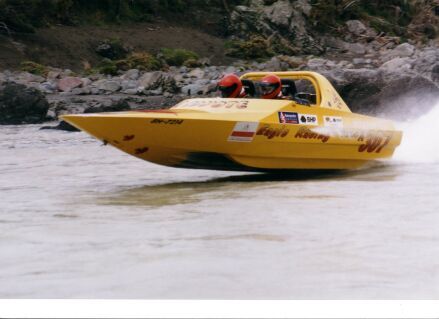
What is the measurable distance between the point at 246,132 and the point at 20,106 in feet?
40.4

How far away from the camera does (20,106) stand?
22.1 m

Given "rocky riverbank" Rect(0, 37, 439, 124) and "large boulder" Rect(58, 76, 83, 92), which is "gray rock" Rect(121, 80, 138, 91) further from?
"large boulder" Rect(58, 76, 83, 92)

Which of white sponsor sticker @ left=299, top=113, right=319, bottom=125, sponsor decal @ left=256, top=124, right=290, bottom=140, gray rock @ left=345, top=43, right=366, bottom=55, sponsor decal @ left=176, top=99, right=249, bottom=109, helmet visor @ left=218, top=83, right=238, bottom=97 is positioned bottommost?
gray rock @ left=345, top=43, right=366, bottom=55

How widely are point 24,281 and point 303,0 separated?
36.9 m

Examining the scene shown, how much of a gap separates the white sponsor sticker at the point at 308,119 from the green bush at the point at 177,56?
2138cm

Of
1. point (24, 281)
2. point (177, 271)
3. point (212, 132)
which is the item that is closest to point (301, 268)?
point (177, 271)

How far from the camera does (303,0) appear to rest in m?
41.7

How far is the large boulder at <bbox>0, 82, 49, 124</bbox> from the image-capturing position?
71.9 ft

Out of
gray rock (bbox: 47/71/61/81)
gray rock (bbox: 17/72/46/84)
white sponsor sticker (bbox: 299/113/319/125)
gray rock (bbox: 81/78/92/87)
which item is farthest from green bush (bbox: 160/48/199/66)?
white sponsor sticker (bbox: 299/113/319/125)

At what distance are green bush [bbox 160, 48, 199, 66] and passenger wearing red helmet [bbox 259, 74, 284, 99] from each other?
21.2 meters

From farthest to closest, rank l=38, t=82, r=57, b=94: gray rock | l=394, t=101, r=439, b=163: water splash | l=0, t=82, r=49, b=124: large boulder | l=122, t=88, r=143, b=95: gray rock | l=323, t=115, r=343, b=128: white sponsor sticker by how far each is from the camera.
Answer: l=122, t=88, r=143, b=95: gray rock < l=38, t=82, r=57, b=94: gray rock < l=0, t=82, r=49, b=124: large boulder < l=394, t=101, r=439, b=163: water splash < l=323, t=115, r=343, b=128: white sponsor sticker

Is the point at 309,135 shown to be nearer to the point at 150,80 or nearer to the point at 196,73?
the point at 150,80

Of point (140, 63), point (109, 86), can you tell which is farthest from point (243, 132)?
point (140, 63)

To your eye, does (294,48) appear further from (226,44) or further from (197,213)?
(197,213)
